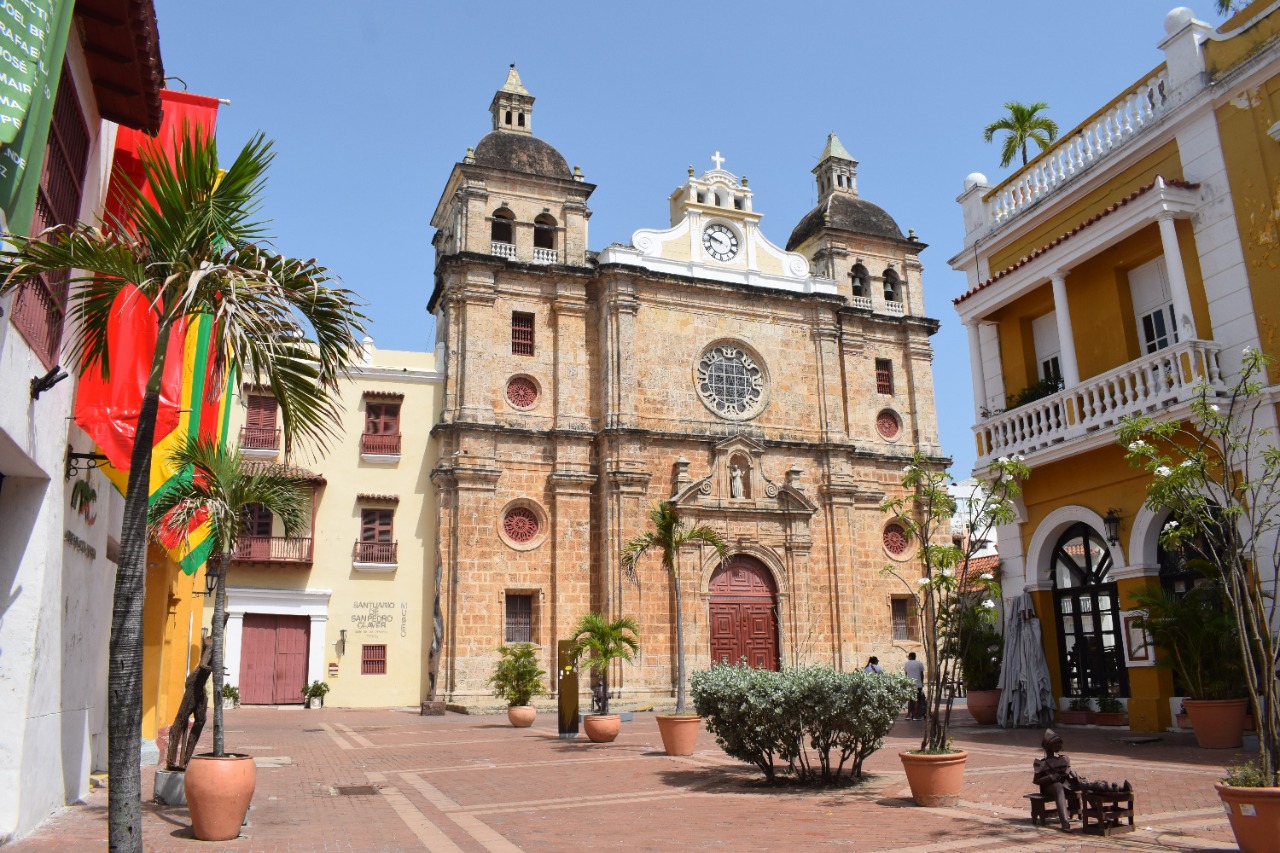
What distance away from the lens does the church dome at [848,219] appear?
36594 mm

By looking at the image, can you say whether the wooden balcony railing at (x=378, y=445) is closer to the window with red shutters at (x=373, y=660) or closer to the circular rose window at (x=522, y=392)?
the circular rose window at (x=522, y=392)

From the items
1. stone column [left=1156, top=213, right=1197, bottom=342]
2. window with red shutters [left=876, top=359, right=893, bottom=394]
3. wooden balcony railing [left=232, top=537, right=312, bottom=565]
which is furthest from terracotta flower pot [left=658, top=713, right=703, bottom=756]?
window with red shutters [left=876, top=359, right=893, bottom=394]

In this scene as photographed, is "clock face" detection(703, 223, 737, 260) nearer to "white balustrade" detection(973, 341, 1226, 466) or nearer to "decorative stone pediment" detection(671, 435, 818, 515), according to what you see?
"decorative stone pediment" detection(671, 435, 818, 515)

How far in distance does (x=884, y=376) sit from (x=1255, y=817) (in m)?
29.1

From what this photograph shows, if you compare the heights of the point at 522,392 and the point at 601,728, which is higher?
the point at 522,392

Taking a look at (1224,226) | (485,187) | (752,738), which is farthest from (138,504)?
(485,187)

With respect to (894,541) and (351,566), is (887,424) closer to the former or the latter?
(894,541)

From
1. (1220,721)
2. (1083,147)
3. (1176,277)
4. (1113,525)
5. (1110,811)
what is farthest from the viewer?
(1083,147)

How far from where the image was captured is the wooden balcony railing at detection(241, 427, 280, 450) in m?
27.2

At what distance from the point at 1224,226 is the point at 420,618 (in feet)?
71.8

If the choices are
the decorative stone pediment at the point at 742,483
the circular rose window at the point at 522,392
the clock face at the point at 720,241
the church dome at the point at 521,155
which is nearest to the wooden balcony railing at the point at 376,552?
the circular rose window at the point at 522,392

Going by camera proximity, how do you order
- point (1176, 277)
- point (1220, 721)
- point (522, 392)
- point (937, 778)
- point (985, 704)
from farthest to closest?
point (522, 392) → point (985, 704) → point (1176, 277) → point (1220, 721) → point (937, 778)

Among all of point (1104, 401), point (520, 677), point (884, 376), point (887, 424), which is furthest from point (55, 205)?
point (884, 376)

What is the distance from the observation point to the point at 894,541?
33625mm
